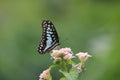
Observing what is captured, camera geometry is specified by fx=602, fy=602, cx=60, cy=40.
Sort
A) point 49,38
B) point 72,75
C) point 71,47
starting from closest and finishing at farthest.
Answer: point 72,75, point 49,38, point 71,47

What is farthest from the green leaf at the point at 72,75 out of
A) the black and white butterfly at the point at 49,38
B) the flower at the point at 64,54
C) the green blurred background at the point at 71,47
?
the green blurred background at the point at 71,47

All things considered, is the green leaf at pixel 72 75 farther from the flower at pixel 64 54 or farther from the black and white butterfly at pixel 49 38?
the black and white butterfly at pixel 49 38

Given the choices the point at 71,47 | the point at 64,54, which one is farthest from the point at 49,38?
the point at 71,47

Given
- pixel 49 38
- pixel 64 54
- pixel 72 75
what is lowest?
pixel 72 75

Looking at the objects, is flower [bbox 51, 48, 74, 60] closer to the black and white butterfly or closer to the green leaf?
the green leaf

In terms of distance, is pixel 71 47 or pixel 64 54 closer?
pixel 64 54

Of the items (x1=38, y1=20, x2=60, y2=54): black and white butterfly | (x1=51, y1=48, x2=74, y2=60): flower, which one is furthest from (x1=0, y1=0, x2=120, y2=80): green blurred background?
(x1=51, y1=48, x2=74, y2=60): flower

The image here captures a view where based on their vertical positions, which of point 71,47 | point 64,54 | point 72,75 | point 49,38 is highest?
point 71,47

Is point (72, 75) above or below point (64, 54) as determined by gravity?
below

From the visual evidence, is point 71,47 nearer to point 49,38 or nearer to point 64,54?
point 49,38

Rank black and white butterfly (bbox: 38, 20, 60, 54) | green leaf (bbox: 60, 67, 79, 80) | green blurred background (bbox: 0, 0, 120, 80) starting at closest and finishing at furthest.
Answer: green leaf (bbox: 60, 67, 79, 80), black and white butterfly (bbox: 38, 20, 60, 54), green blurred background (bbox: 0, 0, 120, 80)

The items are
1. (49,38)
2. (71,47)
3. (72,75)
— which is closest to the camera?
(72,75)

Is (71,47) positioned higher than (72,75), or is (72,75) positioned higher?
(71,47)
